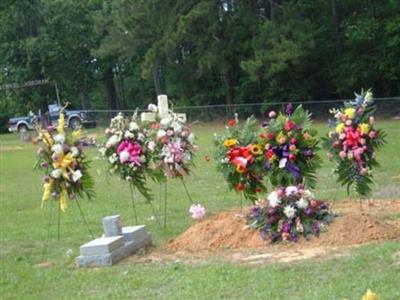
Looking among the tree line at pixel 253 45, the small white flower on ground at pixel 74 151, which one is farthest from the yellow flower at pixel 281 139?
the tree line at pixel 253 45

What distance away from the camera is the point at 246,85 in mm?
44031

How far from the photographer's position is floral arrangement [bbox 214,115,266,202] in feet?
27.2

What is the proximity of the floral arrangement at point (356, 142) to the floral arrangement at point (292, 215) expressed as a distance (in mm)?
975

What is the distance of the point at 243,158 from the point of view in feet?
27.2

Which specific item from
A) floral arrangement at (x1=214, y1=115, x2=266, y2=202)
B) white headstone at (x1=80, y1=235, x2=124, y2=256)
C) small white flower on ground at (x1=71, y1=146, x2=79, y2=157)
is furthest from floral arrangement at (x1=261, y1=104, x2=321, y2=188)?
small white flower on ground at (x1=71, y1=146, x2=79, y2=157)

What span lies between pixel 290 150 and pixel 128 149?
220 centimetres

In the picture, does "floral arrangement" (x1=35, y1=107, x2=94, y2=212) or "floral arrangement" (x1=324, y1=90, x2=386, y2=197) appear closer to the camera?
"floral arrangement" (x1=324, y1=90, x2=386, y2=197)

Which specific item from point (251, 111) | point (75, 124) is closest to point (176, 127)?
point (75, 124)

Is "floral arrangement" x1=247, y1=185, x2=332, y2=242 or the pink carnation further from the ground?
the pink carnation

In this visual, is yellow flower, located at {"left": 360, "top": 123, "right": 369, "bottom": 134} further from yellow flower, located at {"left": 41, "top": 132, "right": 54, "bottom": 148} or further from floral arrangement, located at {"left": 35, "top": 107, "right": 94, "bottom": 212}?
yellow flower, located at {"left": 41, "top": 132, "right": 54, "bottom": 148}

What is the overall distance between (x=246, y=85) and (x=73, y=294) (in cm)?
3805

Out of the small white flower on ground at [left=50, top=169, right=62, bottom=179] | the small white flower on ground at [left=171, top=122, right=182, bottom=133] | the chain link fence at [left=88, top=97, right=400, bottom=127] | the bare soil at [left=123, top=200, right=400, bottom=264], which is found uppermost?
the small white flower on ground at [left=171, top=122, right=182, bottom=133]

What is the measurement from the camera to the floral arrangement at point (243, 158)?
829 centimetres

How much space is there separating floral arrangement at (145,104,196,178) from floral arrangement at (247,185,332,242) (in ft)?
5.62
